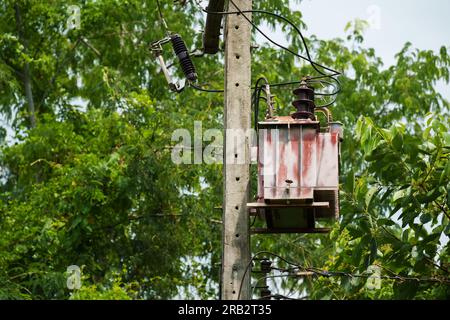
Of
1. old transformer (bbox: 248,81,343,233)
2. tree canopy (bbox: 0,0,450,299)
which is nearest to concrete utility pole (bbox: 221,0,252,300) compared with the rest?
old transformer (bbox: 248,81,343,233)

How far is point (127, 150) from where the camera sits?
798 inches

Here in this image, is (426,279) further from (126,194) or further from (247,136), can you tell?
(126,194)

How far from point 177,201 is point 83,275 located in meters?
1.89

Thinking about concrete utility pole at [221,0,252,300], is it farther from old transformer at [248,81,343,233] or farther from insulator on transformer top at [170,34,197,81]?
insulator on transformer top at [170,34,197,81]

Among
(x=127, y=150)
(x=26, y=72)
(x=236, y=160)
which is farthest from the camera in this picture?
(x=26, y=72)

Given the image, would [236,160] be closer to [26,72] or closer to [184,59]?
[184,59]

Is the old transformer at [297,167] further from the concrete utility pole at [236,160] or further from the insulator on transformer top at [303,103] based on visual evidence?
the concrete utility pole at [236,160]

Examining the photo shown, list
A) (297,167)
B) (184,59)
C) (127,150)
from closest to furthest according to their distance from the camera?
(297,167)
(184,59)
(127,150)

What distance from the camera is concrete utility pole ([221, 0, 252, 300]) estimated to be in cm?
1014

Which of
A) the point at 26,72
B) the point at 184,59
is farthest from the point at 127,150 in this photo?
the point at 184,59

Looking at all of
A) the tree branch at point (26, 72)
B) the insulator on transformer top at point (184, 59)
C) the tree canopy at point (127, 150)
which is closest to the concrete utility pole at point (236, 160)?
the insulator on transformer top at point (184, 59)

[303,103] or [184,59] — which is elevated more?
Answer: [184,59]

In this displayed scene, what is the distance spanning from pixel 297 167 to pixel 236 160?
520 mm

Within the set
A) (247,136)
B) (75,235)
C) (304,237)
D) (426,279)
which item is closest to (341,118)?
(304,237)
